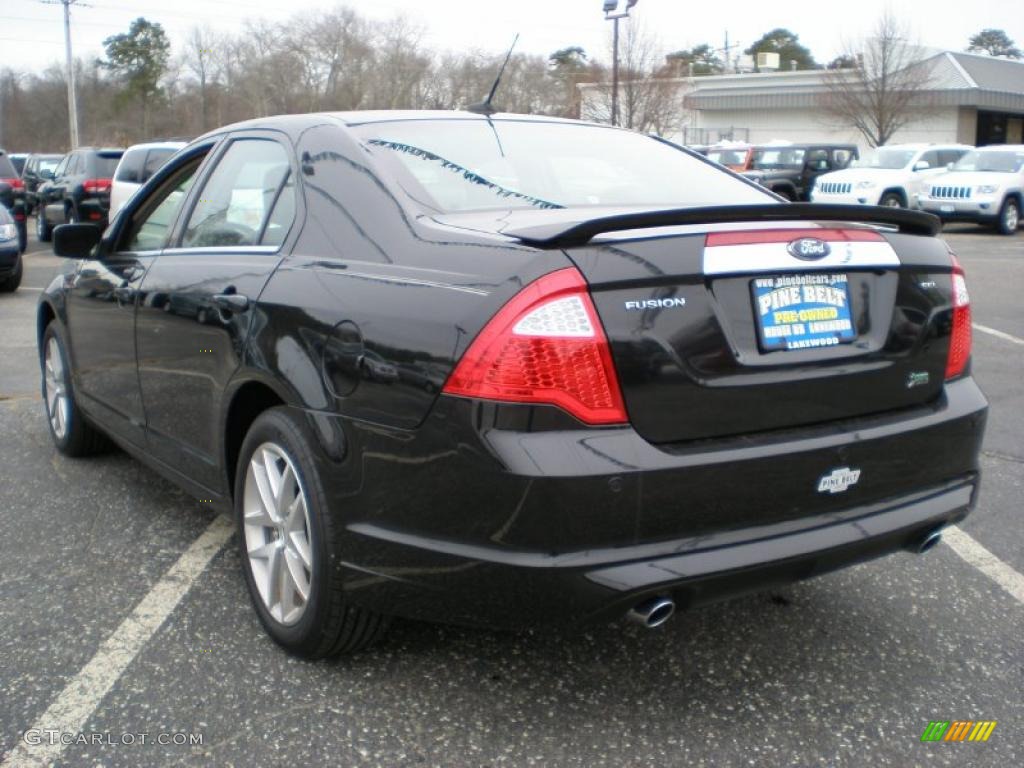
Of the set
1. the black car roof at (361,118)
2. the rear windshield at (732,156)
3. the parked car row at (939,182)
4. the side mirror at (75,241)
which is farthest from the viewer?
the rear windshield at (732,156)

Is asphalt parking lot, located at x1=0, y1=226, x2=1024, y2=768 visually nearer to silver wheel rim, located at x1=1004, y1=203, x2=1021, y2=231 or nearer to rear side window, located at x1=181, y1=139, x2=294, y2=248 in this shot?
rear side window, located at x1=181, y1=139, x2=294, y2=248

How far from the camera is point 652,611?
2453mm

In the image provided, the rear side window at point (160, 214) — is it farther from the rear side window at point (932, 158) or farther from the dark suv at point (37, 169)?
the dark suv at point (37, 169)

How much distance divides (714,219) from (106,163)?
17885mm

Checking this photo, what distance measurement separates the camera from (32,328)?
966 cm

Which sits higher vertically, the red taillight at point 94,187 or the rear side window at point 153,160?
the rear side window at point 153,160

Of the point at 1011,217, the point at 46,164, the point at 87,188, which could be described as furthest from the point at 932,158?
the point at 46,164

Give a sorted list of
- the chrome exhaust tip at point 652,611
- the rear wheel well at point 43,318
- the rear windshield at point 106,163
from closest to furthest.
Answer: the chrome exhaust tip at point 652,611 → the rear wheel well at point 43,318 → the rear windshield at point 106,163

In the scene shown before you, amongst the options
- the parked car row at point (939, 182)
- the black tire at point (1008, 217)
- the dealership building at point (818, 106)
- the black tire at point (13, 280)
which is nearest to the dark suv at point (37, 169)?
the black tire at point (13, 280)

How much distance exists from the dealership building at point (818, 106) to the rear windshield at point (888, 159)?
18.6m

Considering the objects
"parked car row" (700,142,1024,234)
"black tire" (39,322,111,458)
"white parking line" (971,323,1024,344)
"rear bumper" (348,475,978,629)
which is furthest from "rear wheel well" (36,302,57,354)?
"parked car row" (700,142,1024,234)

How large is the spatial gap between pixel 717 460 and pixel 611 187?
129cm

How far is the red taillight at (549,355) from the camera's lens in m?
2.35

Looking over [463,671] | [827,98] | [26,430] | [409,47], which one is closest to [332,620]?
[463,671]
